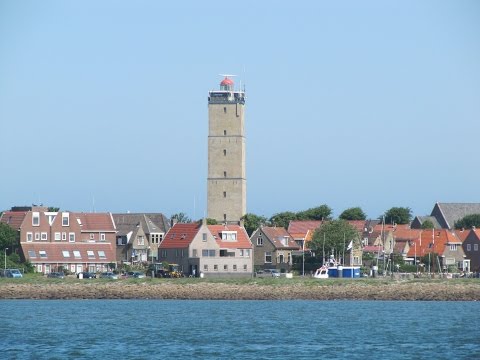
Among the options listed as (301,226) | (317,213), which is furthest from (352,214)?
(301,226)

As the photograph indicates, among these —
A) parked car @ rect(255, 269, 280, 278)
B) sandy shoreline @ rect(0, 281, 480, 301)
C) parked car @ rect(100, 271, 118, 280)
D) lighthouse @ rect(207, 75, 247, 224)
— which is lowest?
sandy shoreline @ rect(0, 281, 480, 301)

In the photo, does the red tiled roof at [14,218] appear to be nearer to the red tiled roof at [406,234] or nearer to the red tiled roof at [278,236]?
the red tiled roof at [278,236]

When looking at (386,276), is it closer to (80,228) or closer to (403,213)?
(80,228)

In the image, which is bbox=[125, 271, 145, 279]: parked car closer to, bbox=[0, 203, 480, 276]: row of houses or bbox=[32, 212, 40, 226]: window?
bbox=[0, 203, 480, 276]: row of houses

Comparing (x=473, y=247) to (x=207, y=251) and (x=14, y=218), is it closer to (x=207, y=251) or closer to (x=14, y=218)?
(x=207, y=251)

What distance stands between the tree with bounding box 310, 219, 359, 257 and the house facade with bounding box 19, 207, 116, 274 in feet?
53.6

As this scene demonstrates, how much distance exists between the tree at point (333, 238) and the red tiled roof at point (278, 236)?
3.68 meters

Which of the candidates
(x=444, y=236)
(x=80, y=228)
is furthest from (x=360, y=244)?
(x=80, y=228)

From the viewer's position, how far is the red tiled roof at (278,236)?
113438mm

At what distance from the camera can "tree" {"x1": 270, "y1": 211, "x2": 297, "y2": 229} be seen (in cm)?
13375

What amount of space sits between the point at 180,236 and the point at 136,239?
1166 centimetres

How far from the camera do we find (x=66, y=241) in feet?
346

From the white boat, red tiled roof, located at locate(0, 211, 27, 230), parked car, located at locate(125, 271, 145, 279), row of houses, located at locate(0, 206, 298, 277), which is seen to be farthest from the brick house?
red tiled roof, located at locate(0, 211, 27, 230)

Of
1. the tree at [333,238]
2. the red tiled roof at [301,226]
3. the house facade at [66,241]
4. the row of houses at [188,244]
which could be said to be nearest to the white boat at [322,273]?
the row of houses at [188,244]
